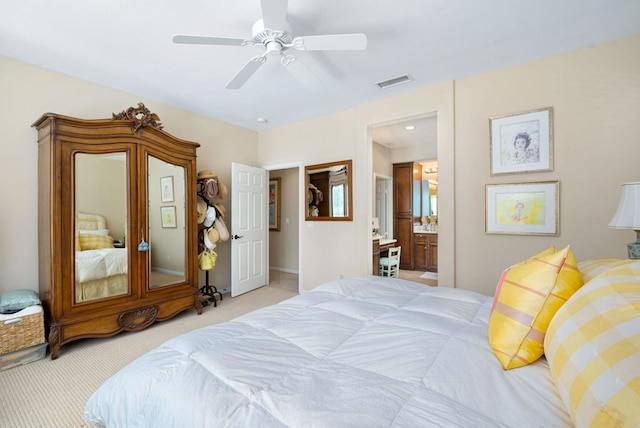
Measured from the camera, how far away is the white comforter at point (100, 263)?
8.32 feet

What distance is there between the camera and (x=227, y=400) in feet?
2.74

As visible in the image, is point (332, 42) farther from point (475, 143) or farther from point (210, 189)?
point (210, 189)

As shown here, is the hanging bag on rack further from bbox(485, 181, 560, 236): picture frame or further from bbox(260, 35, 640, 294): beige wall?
bbox(485, 181, 560, 236): picture frame

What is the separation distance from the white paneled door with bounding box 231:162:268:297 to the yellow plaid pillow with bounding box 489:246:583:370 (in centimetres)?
361

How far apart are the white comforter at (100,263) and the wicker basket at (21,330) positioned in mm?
387

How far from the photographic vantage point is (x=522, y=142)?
106 inches

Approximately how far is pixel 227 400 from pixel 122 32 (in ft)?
8.94

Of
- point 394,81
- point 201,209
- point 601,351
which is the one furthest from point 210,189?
point 601,351

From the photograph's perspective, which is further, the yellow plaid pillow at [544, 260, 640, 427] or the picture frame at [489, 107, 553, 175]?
the picture frame at [489, 107, 553, 175]

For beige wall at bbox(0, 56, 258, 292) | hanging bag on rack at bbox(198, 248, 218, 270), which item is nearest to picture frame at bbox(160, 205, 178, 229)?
hanging bag on rack at bbox(198, 248, 218, 270)

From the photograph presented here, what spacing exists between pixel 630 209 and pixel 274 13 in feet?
7.90

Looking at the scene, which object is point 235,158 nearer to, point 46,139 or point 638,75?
point 46,139

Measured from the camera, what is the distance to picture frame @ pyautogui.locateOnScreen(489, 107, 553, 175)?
260 cm

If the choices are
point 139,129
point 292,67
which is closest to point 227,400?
point 292,67
